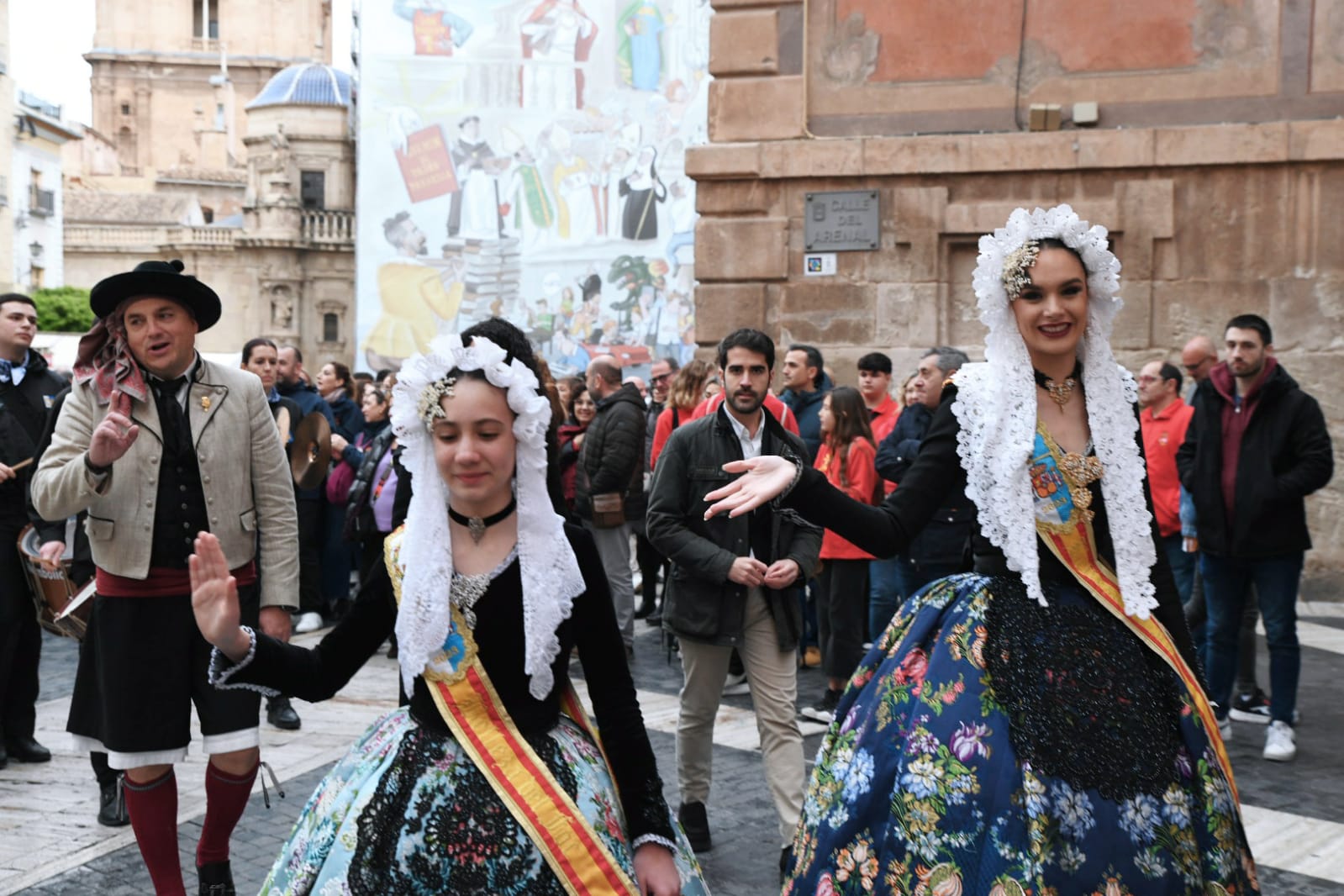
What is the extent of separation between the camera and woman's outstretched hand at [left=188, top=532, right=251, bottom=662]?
2.90 m

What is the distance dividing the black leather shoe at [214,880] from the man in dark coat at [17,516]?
8.56ft

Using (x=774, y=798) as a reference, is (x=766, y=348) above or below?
above

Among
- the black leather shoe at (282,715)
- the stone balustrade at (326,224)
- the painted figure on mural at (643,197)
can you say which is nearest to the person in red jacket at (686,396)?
the black leather shoe at (282,715)

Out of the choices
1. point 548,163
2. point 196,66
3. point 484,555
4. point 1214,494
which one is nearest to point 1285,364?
point 1214,494

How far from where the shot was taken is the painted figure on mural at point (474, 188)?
3416cm

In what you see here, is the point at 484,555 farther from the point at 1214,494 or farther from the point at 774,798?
the point at 1214,494

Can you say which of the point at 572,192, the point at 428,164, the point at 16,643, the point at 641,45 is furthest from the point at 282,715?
the point at 428,164

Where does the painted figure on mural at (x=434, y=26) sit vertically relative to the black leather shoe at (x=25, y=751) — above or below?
above

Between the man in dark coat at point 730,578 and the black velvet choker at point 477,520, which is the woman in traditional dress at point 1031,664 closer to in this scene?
Answer: the black velvet choker at point 477,520

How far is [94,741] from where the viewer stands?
4.75 m

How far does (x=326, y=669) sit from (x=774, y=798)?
2.44m

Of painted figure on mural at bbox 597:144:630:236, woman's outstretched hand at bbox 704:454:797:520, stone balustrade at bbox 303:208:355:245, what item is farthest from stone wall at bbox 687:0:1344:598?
stone balustrade at bbox 303:208:355:245

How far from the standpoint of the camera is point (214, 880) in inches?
174
